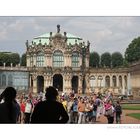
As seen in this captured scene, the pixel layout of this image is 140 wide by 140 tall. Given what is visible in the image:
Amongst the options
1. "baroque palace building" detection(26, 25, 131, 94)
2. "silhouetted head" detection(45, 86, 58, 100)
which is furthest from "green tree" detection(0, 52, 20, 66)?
"silhouetted head" detection(45, 86, 58, 100)

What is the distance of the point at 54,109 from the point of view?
908cm

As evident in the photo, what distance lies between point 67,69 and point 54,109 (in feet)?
124

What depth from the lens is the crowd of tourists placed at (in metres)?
9.11

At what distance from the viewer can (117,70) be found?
61.2m

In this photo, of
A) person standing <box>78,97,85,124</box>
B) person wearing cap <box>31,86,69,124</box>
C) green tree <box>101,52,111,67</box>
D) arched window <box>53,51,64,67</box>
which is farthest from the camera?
arched window <box>53,51,64,67</box>

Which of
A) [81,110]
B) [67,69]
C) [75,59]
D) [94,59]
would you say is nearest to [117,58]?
[94,59]

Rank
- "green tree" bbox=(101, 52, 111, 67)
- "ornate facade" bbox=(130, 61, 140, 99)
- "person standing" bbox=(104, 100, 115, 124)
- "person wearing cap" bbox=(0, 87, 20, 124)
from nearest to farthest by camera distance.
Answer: "person wearing cap" bbox=(0, 87, 20, 124) → "person standing" bbox=(104, 100, 115, 124) → "green tree" bbox=(101, 52, 111, 67) → "ornate facade" bbox=(130, 61, 140, 99)

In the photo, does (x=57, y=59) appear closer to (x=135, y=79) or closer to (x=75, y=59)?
(x=75, y=59)

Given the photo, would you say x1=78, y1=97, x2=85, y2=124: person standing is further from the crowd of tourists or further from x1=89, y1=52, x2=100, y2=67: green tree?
x1=89, y1=52, x2=100, y2=67: green tree

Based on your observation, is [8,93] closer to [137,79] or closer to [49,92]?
[49,92]

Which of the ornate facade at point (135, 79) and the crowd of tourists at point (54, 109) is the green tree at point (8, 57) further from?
the ornate facade at point (135, 79)

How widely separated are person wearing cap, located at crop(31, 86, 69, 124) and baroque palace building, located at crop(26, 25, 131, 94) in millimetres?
16625
